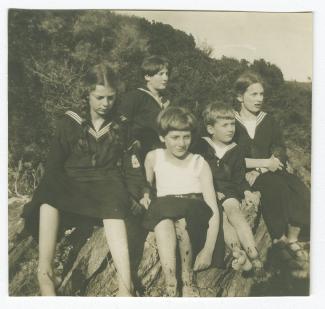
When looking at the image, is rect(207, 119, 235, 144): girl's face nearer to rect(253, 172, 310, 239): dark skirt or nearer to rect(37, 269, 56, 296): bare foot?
rect(253, 172, 310, 239): dark skirt

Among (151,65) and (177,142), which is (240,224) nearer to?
(177,142)

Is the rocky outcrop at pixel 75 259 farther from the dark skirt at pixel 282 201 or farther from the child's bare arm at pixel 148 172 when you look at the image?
the dark skirt at pixel 282 201

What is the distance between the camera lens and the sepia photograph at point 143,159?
2061 millimetres

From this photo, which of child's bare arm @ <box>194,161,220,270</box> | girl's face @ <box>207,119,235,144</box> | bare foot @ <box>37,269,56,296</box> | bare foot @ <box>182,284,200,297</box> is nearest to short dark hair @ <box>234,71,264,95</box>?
girl's face @ <box>207,119,235,144</box>

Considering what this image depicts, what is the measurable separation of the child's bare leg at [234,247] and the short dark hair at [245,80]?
53 centimetres

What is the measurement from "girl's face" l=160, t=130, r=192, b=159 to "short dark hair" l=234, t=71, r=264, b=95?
0.92ft

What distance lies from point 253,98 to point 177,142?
0.37 m

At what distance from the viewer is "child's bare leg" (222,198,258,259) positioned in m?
2.10

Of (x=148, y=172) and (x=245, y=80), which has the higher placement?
(x=245, y=80)

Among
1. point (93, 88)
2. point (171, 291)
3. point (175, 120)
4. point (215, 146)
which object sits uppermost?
point (93, 88)

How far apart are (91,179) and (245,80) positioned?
76cm

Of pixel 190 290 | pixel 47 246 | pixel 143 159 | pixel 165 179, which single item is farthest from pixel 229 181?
pixel 47 246

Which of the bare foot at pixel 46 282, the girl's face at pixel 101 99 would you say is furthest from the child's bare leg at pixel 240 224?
the bare foot at pixel 46 282

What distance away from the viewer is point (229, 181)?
2102 millimetres
